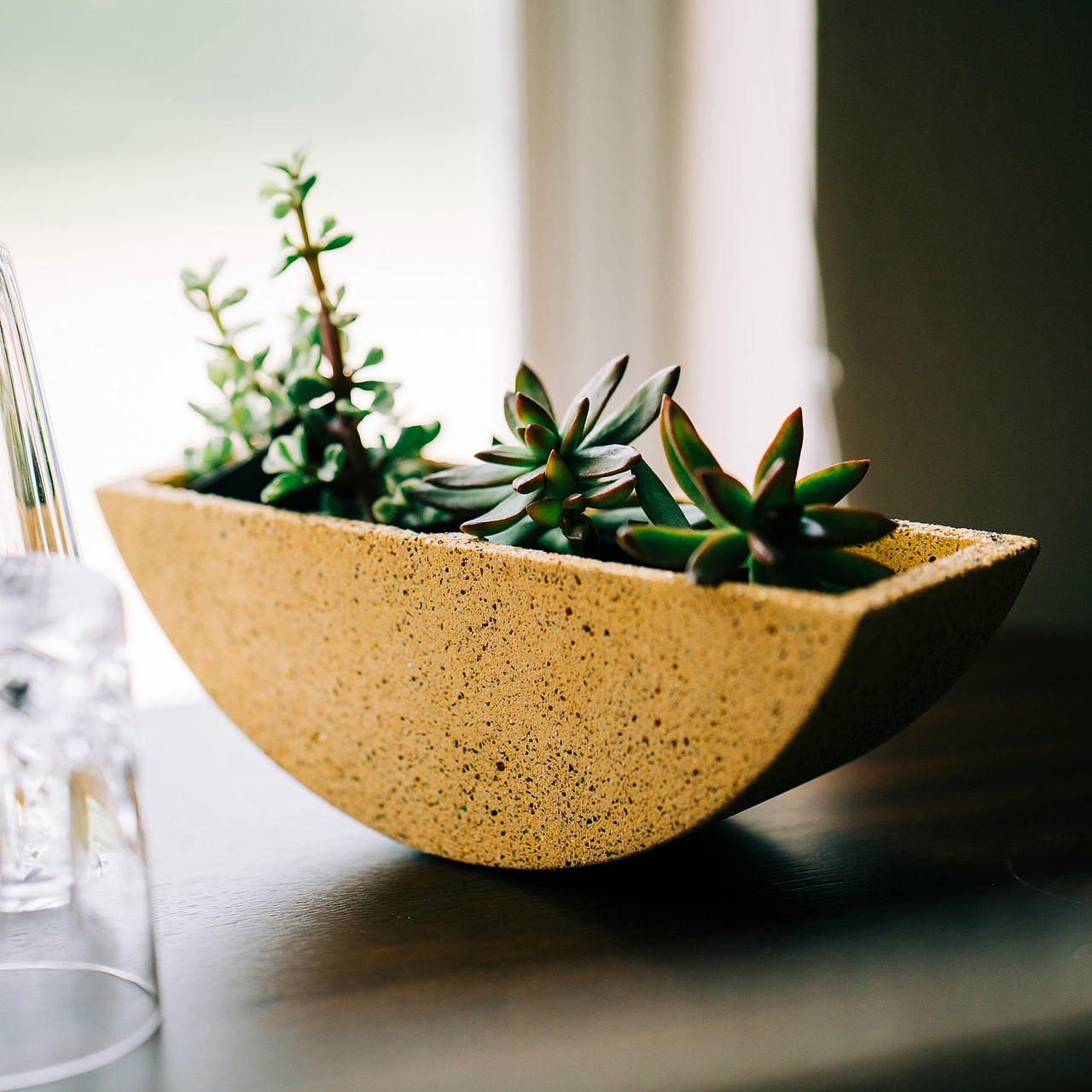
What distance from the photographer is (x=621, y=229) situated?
50.6 inches

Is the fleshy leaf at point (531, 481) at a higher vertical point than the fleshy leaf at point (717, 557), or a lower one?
higher

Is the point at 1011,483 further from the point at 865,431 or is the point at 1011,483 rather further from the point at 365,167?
the point at 365,167

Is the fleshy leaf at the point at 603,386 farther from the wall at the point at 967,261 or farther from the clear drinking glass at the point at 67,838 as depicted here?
the wall at the point at 967,261

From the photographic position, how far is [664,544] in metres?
0.42

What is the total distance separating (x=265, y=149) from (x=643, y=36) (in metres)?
0.49

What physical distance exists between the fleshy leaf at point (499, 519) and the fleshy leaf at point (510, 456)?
0.8 inches

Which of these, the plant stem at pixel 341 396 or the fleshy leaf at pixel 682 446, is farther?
the plant stem at pixel 341 396

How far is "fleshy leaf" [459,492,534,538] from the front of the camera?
47 centimetres

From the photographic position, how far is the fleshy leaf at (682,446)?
0.43 metres

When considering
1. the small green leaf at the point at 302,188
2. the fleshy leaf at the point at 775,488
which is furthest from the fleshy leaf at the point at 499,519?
the small green leaf at the point at 302,188

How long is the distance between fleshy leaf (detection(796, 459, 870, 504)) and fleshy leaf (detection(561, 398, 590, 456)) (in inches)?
3.7

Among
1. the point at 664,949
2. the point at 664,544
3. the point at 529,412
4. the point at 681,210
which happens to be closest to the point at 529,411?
the point at 529,412

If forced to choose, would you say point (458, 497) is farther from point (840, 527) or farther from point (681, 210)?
point (681, 210)

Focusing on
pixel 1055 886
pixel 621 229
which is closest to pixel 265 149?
pixel 621 229
